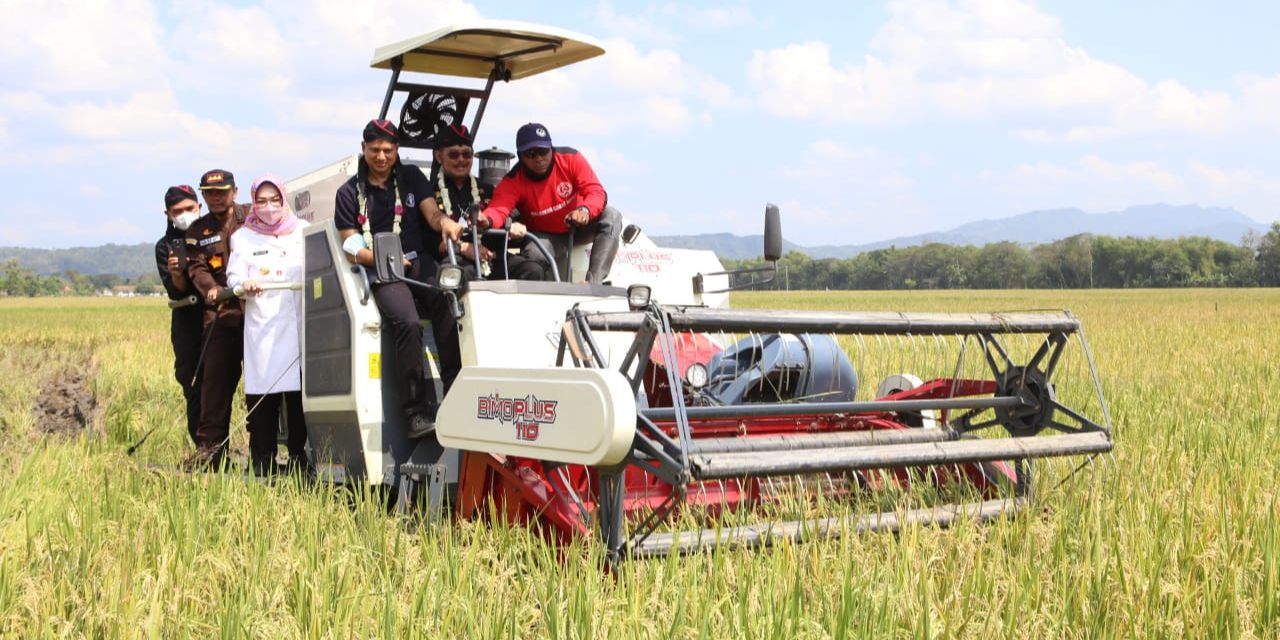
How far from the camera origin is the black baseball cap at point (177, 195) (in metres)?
8.22

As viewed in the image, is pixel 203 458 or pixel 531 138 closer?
pixel 531 138

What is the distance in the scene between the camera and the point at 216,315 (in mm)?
7715

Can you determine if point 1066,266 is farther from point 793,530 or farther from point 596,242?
point 793,530

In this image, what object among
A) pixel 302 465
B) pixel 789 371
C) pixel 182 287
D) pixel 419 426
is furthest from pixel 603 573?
pixel 182 287

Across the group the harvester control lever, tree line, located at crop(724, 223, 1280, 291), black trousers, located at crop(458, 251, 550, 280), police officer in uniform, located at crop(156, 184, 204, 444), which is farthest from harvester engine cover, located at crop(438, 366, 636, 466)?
tree line, located at crop(724, 223, 1280, 291)

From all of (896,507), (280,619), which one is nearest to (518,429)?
(280,619)

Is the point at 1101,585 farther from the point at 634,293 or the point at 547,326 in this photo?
the point at 547,326

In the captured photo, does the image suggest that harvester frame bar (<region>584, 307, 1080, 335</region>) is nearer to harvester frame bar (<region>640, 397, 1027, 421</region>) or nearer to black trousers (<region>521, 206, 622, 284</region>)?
harvester frame bar (<region>640, 397, 1027, 421</region>)

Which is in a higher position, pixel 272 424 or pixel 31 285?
pixel 31 285

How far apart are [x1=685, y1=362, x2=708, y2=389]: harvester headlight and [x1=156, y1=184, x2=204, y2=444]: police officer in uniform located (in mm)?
3558

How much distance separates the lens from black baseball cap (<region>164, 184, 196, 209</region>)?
822 centimetres

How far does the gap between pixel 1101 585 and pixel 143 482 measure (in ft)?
14.9

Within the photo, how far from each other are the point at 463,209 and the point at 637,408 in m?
3.15

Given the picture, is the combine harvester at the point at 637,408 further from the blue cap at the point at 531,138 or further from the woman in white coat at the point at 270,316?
the blue cap at the point at 531,138
